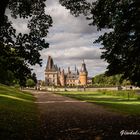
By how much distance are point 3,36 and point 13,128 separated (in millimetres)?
3804

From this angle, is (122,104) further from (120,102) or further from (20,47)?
(20,47)

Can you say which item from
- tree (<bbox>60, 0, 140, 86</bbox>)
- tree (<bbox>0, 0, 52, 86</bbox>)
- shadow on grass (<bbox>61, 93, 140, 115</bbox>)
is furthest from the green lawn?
tree (<bbox>0, 0, 52, 86</bbox>)

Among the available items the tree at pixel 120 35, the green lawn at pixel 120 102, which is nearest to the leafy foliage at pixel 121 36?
the tree at pixel 120 35

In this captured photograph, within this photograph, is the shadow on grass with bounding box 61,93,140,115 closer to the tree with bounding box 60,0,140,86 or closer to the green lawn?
the green lawn

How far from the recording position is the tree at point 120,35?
18.8 meters

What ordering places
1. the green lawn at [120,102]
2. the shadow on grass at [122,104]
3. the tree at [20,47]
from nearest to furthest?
the tree at [20,47], the shadow on grass at [122,104], the green lawn at [120,102]

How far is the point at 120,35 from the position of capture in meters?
20.6

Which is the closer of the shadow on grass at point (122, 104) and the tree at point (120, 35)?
the tree at point (120, 35)

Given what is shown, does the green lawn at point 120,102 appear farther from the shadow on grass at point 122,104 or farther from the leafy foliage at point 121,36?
the leafy foliage at point 121,36

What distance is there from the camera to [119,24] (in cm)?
2017

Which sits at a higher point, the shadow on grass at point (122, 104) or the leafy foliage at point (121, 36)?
the leafy foliage at point (121, 36)

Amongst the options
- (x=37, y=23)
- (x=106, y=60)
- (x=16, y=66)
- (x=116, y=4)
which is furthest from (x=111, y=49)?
(x=16, y=66)

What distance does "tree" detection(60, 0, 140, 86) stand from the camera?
18797 millimetres

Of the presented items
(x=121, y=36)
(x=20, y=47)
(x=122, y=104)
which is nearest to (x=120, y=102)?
(x=122, y=104)
